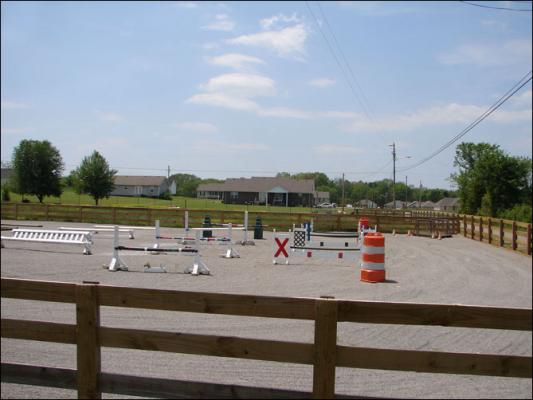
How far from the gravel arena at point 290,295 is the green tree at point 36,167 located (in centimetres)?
219

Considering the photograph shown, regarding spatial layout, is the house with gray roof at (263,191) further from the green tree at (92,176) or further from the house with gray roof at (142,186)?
the house with gray roof at (142,186)

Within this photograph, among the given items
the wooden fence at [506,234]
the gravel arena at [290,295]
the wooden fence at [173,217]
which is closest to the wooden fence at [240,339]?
the gravel arena at [290,295]

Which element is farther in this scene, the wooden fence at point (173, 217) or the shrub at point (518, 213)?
the wooden fence at point (173, 217)

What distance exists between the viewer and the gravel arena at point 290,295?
211 inches

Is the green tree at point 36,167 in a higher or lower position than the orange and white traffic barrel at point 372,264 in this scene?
higher

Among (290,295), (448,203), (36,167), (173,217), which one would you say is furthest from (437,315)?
→ (173,217)

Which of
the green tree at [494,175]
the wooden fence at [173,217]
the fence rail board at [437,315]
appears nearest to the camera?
the fence rail board at [437,315]

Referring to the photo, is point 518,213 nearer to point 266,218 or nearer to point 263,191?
point 263,191

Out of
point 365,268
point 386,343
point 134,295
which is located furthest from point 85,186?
point 134,295

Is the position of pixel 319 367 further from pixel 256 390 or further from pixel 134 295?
pixel 134 295

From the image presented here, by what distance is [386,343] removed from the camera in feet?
22.3

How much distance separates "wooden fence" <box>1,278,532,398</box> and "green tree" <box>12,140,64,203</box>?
34.7 ft

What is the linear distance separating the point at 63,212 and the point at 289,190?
55.4 ft

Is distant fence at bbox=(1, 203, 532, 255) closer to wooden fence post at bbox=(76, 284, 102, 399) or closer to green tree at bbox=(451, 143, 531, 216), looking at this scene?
green tree at bbox=(451, 143, 531, 216)
